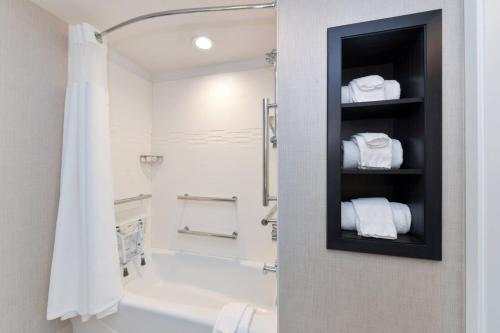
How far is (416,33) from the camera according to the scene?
843 mm

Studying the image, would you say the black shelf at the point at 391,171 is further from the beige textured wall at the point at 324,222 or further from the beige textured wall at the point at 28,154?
the beige textured wall at the point at 28,154

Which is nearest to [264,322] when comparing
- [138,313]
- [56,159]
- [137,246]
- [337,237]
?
[337,237]

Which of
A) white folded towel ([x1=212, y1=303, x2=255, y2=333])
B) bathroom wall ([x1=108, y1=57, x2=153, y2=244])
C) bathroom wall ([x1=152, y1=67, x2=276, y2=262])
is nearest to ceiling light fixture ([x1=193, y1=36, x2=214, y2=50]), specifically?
bathroom wall ([x1=152, y1=67, x2=276, y2=262])

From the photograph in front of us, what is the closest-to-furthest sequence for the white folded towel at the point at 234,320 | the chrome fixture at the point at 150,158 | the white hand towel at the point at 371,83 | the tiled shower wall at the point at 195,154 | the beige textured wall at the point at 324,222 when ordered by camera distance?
the beige textured wall at the point at 324,222
the white hand towel at the point at 371,83
the white folded towel at the point at 234,320
the tiled shower wall at the point at 195,154
the chrome fixture at the point at 150,158

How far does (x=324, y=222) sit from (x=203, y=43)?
149cm

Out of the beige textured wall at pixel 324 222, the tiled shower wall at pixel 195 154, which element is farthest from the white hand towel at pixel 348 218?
the tiled shower wall at pixel 195 154

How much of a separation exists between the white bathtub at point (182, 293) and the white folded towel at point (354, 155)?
2.92 ft

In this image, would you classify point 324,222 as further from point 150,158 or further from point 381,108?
point 150,158

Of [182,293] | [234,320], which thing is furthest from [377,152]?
[182,293]

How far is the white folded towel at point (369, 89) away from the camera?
89 cm

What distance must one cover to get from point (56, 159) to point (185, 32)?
1.19 metres

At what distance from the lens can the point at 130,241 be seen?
184 centimetres

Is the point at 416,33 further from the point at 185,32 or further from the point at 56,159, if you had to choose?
the point at 56,159

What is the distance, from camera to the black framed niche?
2.60ft
